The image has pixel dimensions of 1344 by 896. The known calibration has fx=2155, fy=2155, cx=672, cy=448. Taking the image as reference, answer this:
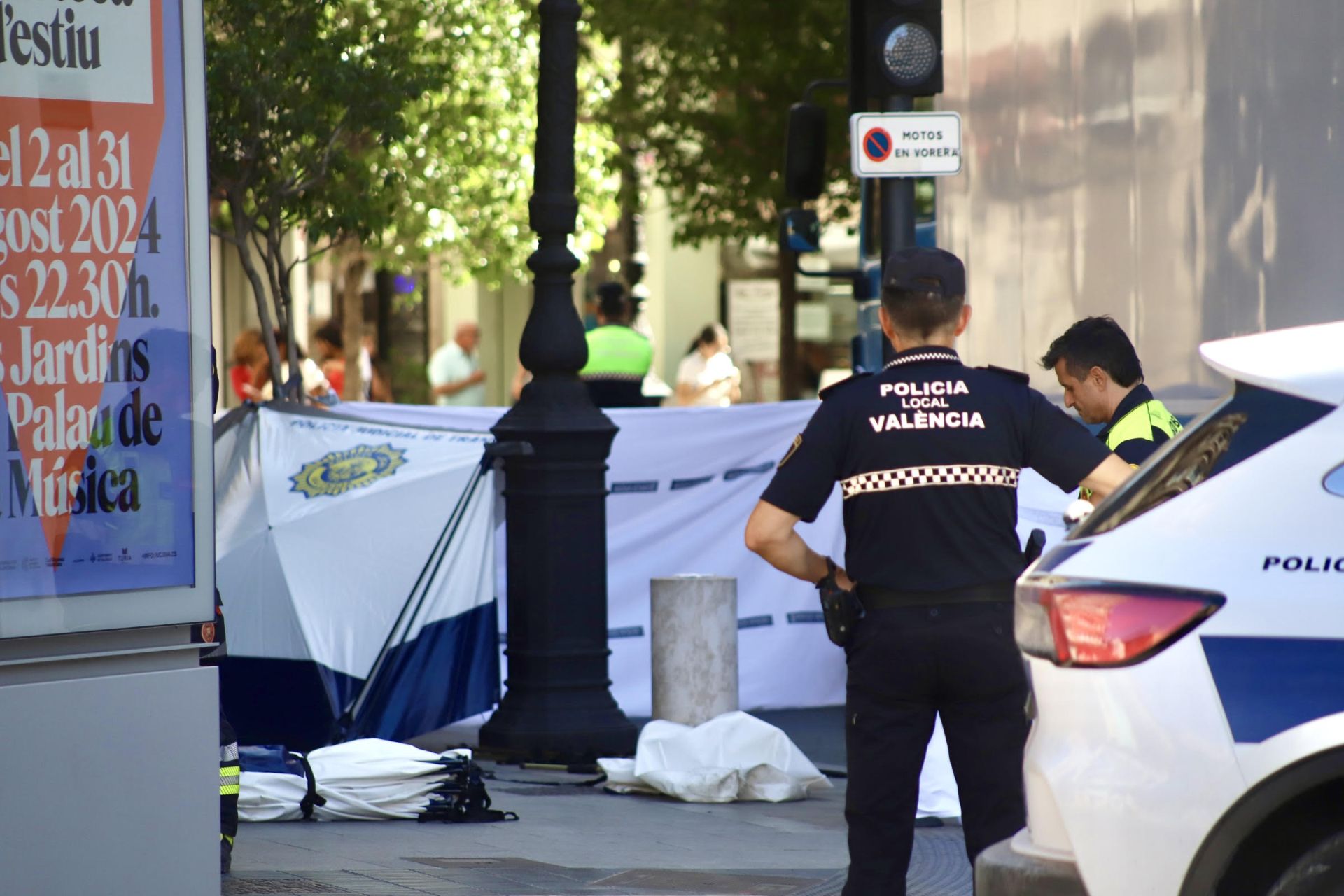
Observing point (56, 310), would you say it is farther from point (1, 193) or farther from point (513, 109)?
point (513, 109)

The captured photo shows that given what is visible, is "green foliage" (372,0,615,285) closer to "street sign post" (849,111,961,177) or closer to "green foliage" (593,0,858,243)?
"green foliage" (593,0,858,243)

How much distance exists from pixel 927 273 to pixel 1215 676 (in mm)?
1622

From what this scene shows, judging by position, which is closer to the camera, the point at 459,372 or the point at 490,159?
the point at 459,372

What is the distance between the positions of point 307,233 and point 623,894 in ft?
20.2

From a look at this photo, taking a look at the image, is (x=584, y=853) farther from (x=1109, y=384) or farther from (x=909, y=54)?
Result: (x=909, y=54)

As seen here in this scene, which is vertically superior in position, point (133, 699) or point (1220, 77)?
point (1220, 77)

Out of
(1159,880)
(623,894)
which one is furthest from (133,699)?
(1159,880)

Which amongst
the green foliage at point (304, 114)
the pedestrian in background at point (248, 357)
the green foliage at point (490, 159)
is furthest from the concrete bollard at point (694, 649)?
the green foliage at point (490, 159)

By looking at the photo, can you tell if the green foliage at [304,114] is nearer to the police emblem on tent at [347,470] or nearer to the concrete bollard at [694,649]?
the police emblem on tent at [347,470]

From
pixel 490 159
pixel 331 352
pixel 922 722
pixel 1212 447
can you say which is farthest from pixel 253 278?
pixel 490 159

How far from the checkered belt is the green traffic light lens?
4.35m

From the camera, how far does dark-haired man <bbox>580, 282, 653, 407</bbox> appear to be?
45.3 feet

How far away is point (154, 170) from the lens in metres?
5.20

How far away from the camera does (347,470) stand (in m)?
9.60
